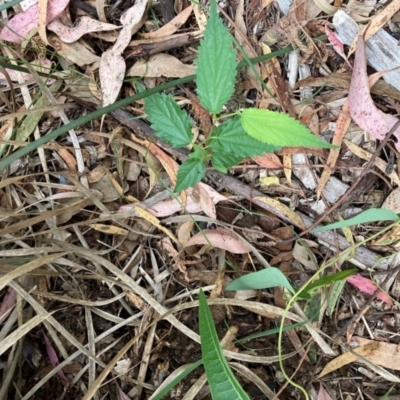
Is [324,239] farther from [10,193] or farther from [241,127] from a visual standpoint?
[10,193]

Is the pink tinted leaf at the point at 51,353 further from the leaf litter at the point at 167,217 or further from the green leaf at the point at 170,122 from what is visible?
the green leaf at the point at 170,122

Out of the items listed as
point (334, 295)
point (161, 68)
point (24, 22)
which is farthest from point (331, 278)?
point (24, 22)

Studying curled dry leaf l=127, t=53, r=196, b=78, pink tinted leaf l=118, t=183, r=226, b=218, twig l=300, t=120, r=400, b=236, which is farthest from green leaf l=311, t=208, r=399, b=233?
curled dry leaf l=127, t=53, r=196, b=78

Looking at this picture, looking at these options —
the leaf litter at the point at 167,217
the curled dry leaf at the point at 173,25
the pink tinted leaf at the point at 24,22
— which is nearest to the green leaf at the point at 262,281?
the leaf litter at the point at 167,217

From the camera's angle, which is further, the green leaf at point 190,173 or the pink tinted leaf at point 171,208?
the pink tinted leaf at point 171,208

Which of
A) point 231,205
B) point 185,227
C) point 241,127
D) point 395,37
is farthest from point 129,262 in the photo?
point 395,37

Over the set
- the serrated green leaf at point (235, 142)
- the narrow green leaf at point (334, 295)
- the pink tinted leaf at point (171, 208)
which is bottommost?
the narrow green leaf at point (334, 295)

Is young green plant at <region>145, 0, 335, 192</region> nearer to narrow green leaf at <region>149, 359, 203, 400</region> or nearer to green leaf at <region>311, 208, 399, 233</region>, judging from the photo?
green leaf at <region>311, 208, 399, 233</region>
